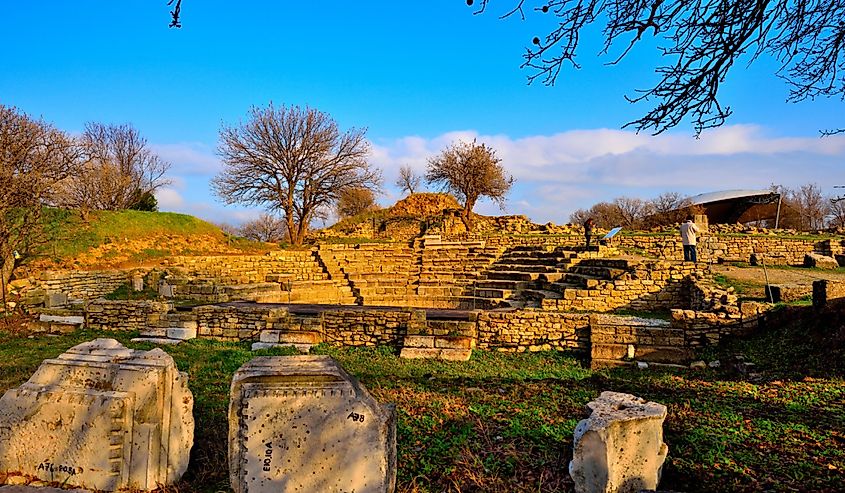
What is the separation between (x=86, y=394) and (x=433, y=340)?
6.51 meters

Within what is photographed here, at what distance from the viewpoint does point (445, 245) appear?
21.7 metres

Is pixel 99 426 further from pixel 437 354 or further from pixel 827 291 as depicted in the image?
pixel 827 291

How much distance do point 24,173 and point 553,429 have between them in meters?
14.7

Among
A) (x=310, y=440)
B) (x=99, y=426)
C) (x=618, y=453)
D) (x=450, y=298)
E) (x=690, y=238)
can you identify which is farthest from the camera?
(x=450, y=298)

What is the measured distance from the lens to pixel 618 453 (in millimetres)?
3299

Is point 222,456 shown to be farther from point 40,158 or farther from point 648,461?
point 40,158

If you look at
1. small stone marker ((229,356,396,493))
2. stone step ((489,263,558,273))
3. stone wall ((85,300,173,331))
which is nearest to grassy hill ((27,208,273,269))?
stone wall ((85,300,173,331))

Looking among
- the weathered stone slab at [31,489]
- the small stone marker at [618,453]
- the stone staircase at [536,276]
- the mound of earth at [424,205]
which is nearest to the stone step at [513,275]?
the stone staircase at [536,276]

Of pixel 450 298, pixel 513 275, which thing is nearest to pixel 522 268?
pixel 513 275

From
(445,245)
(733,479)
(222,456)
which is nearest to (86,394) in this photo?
(222,456)

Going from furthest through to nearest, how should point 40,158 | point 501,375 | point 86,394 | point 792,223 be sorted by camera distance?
1. point 792,223
2. point 40,158
3. point 501,375
4. point 86,394

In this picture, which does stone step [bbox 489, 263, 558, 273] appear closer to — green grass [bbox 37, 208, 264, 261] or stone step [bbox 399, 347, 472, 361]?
stone step [bbox 399, 347, 472, 361]

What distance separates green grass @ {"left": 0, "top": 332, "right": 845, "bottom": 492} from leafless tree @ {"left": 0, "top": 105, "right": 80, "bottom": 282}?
24.7ft

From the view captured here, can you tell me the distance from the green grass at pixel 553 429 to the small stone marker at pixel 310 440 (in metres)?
0.48
